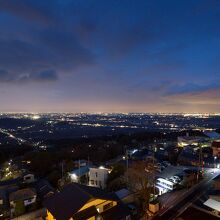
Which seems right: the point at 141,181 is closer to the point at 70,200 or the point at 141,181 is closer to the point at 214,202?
the point at 214,202

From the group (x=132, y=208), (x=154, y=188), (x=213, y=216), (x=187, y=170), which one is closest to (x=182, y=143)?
(x=187, y=170)

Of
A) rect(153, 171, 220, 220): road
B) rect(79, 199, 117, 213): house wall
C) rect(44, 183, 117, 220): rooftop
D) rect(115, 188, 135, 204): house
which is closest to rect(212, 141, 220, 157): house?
rect(153, 171, 220, 220): road

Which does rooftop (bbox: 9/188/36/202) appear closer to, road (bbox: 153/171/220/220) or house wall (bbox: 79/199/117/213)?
house wall (bbox: 79/199/117/213)

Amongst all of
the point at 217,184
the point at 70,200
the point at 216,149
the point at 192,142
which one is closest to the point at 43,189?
the point at 70,200

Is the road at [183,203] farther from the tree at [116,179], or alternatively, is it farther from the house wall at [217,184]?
the tree at [116,179]

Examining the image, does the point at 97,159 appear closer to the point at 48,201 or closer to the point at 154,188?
the point at 154,188

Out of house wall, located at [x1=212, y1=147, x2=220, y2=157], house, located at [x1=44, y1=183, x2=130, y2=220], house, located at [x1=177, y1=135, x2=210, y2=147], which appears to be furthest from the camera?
house, located at [x1=177, y1=135, x2=210, y2=147]
